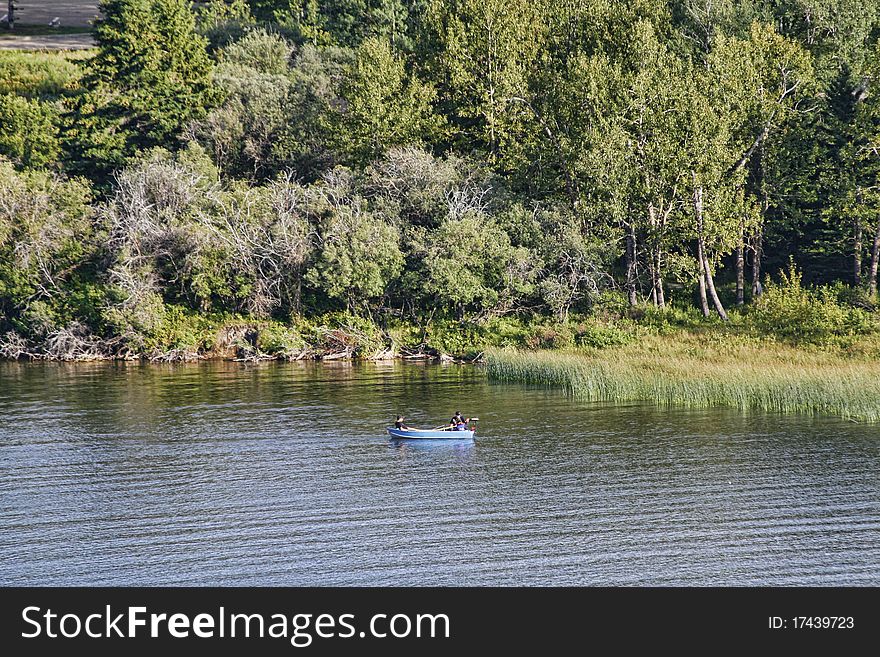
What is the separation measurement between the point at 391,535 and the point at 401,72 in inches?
2195

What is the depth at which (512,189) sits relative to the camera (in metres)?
75.6

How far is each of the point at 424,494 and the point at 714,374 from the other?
21.7 meters

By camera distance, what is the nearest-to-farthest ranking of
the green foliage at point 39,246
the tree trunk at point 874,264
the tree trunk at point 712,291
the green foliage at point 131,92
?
the tree trunk at point 874,264 → the tree trunk at point 712,291 → the green foliage at point 39,246 → the green foliage at point 131,92

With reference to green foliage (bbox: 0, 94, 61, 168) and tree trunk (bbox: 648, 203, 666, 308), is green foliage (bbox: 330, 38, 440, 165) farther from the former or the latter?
green foliage (bbox: 0, 94, 61, 168)

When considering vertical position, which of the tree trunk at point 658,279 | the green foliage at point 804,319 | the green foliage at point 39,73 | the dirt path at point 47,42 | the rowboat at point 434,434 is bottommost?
the rowboat at point 434,434

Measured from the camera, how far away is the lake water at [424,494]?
88.6ft

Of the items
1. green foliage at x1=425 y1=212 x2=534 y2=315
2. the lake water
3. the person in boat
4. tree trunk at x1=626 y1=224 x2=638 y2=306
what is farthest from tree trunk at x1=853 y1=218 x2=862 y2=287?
the person in boat

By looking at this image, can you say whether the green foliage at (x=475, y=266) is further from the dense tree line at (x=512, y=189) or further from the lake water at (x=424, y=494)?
the lake water at (x=424, y=494)

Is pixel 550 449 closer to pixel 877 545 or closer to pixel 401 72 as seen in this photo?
pixel 877 545

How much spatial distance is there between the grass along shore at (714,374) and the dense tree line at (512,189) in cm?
982

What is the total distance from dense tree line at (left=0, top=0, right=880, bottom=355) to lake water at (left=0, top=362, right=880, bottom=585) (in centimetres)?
1818

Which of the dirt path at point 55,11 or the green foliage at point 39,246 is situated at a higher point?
the dirt path at point 55,11

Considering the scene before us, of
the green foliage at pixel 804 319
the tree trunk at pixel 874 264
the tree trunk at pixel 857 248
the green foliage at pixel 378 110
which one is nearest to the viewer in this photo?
the green foliage at pixel 804 319

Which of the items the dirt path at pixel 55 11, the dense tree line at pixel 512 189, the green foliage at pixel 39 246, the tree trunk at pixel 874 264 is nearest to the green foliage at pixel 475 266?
the dense tree line at pixel 512 189
